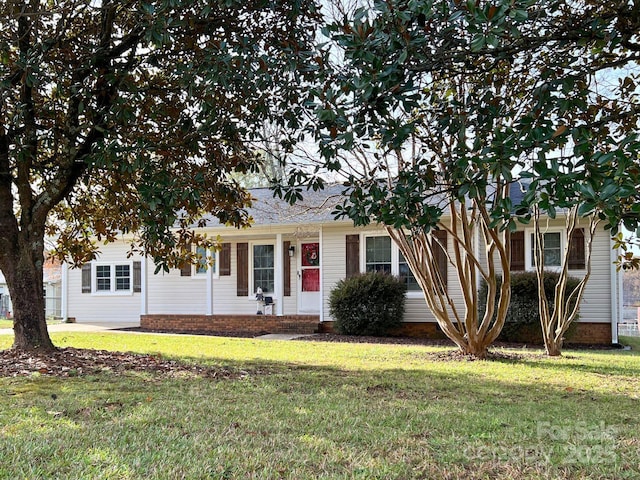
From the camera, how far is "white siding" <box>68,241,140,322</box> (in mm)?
19484

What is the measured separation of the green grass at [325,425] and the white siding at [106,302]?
1245 centimetres

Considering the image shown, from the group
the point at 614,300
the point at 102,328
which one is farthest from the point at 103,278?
the point at 614,300

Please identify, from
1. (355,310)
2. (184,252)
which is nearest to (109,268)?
(355,310)

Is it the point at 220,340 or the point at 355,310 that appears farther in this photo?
the point at 355,310

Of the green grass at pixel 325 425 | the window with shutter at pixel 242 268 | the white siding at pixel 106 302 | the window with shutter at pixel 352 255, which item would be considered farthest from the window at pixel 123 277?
the green grass at pixel 325 425

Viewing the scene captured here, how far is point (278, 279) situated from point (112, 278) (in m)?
6.53

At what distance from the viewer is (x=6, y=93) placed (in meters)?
6.74

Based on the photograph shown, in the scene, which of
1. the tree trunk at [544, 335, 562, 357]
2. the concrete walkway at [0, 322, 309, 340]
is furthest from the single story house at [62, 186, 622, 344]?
the tree trunk at [544, 335, 562, 357]

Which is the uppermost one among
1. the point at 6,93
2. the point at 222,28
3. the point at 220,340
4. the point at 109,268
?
the point at 222,28

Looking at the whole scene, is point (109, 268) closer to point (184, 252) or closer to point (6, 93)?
point (184, 252)

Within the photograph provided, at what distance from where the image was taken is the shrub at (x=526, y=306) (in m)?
13.2

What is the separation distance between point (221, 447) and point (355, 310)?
35.5ft

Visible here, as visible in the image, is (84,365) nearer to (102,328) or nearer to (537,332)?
(102,328)

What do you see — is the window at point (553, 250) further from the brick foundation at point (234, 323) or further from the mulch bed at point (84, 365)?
the mulch bed at point (84, 365)
